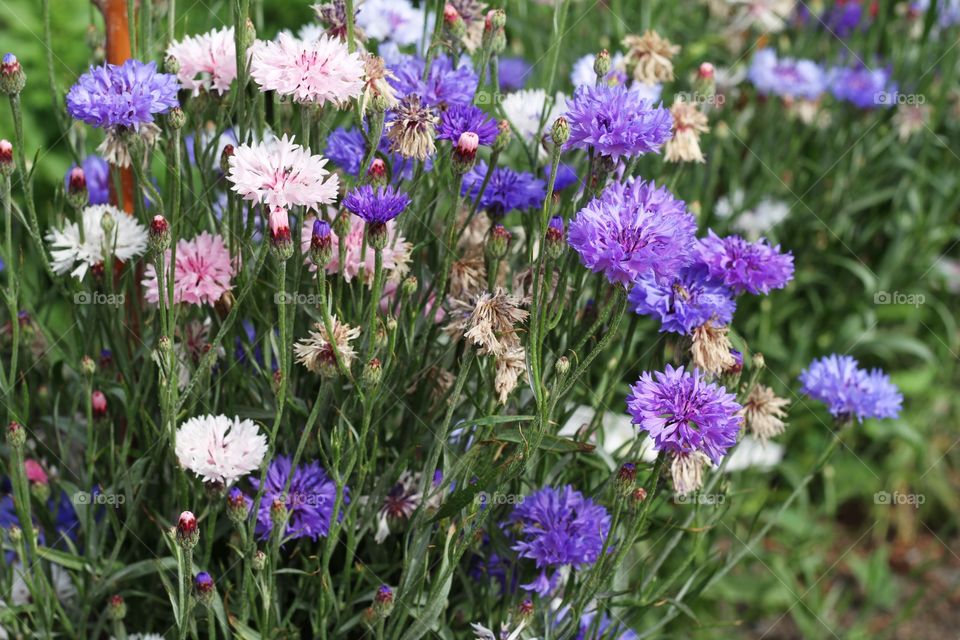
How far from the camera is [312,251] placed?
114 cm

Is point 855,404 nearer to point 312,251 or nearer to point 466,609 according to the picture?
point 466,609

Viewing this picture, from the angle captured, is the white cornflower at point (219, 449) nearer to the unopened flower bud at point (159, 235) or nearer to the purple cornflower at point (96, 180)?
the unopened flower bud at point (159, 235)

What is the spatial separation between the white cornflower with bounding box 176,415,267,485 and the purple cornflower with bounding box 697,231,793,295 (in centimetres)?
57

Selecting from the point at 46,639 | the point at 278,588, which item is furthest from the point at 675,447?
the point at 46,639

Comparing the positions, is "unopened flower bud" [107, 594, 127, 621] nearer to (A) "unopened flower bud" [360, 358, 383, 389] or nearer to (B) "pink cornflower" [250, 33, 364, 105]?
(A) "unopened flower bud" [360, 358, 383, 389]

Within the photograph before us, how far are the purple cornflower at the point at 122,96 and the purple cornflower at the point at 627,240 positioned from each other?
0.49 m

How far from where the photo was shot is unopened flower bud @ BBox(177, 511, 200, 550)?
110cm

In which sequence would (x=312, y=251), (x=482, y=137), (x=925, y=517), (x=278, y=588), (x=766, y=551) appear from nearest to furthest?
1. (x=312, y=251)
2. (x=482, y=137)
3. (x=278, y=588)
4. (x=766, y=551)
5. (x=925, y=517)

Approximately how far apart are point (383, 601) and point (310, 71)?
1.89 ft

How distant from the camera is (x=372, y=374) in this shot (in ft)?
3.80

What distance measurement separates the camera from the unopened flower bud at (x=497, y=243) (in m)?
1.24

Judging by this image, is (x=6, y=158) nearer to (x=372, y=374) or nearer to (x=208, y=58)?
(x=208, y=58)

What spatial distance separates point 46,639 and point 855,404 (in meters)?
1.10

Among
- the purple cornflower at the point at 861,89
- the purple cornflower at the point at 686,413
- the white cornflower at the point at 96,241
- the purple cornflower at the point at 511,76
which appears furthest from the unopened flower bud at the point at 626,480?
the purple cornflower at the point at 861,89
